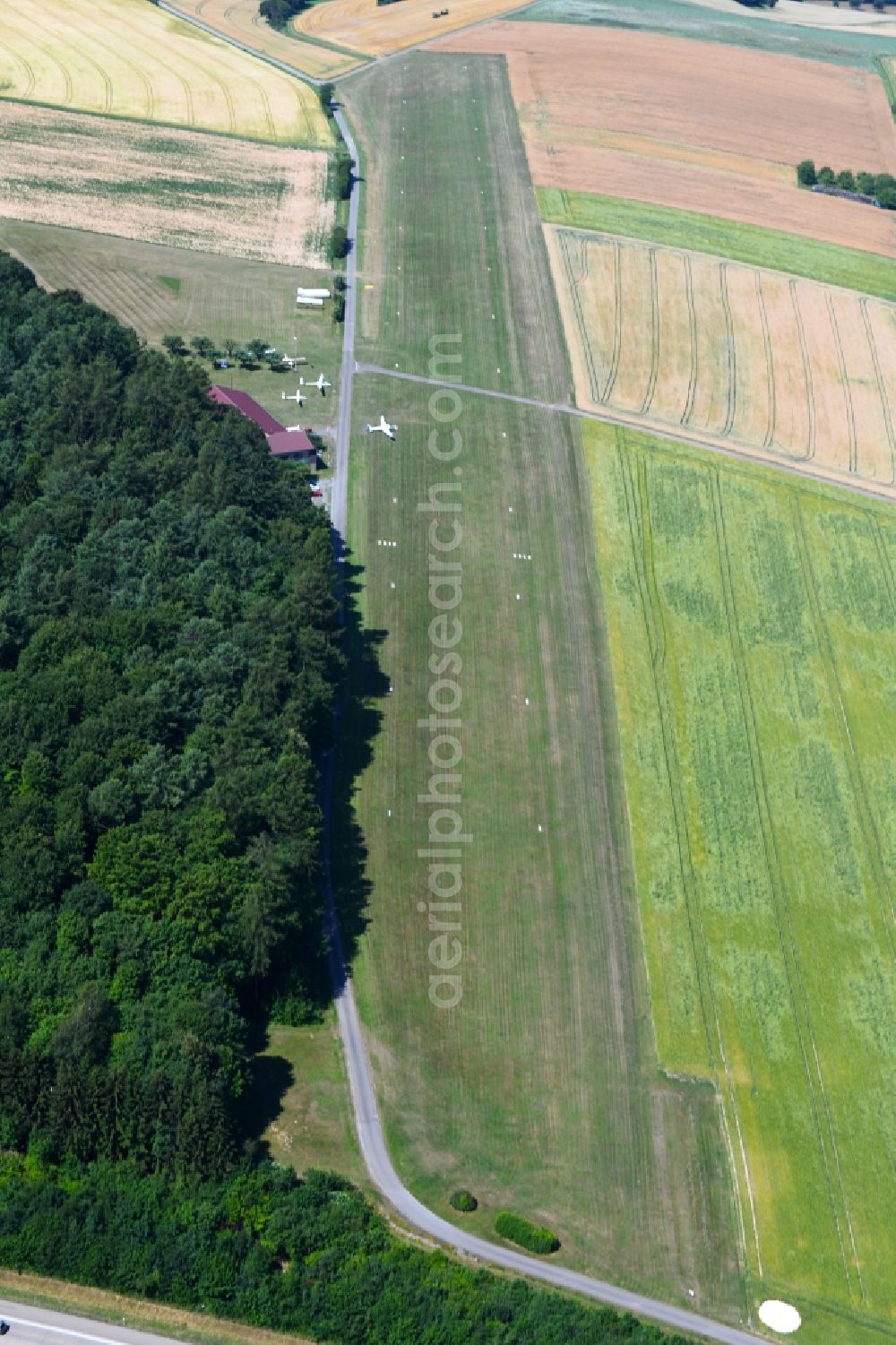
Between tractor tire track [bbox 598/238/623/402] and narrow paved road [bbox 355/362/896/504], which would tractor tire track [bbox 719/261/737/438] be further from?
tractor tire track [bbox 598/238/623/402]

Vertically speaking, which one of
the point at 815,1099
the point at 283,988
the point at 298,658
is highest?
the point at 298,658

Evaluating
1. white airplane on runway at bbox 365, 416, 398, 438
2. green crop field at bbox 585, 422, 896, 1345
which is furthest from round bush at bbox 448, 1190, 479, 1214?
white airplane on runway at bbox 365, 416, 398, 438

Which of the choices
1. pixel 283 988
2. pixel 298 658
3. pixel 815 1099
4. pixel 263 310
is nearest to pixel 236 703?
pixel 298 658

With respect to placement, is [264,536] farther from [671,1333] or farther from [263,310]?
[671,1333]

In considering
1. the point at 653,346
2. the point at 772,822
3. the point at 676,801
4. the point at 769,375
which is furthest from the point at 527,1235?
the point at 653,346

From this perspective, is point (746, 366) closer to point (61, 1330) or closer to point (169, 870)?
point (169, 870)

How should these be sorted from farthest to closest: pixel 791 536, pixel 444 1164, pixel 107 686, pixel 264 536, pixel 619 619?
pixel 791 536 < pixel 619 619 < pixel 264 536 < pixel 107 686 < pixel 444 1164
